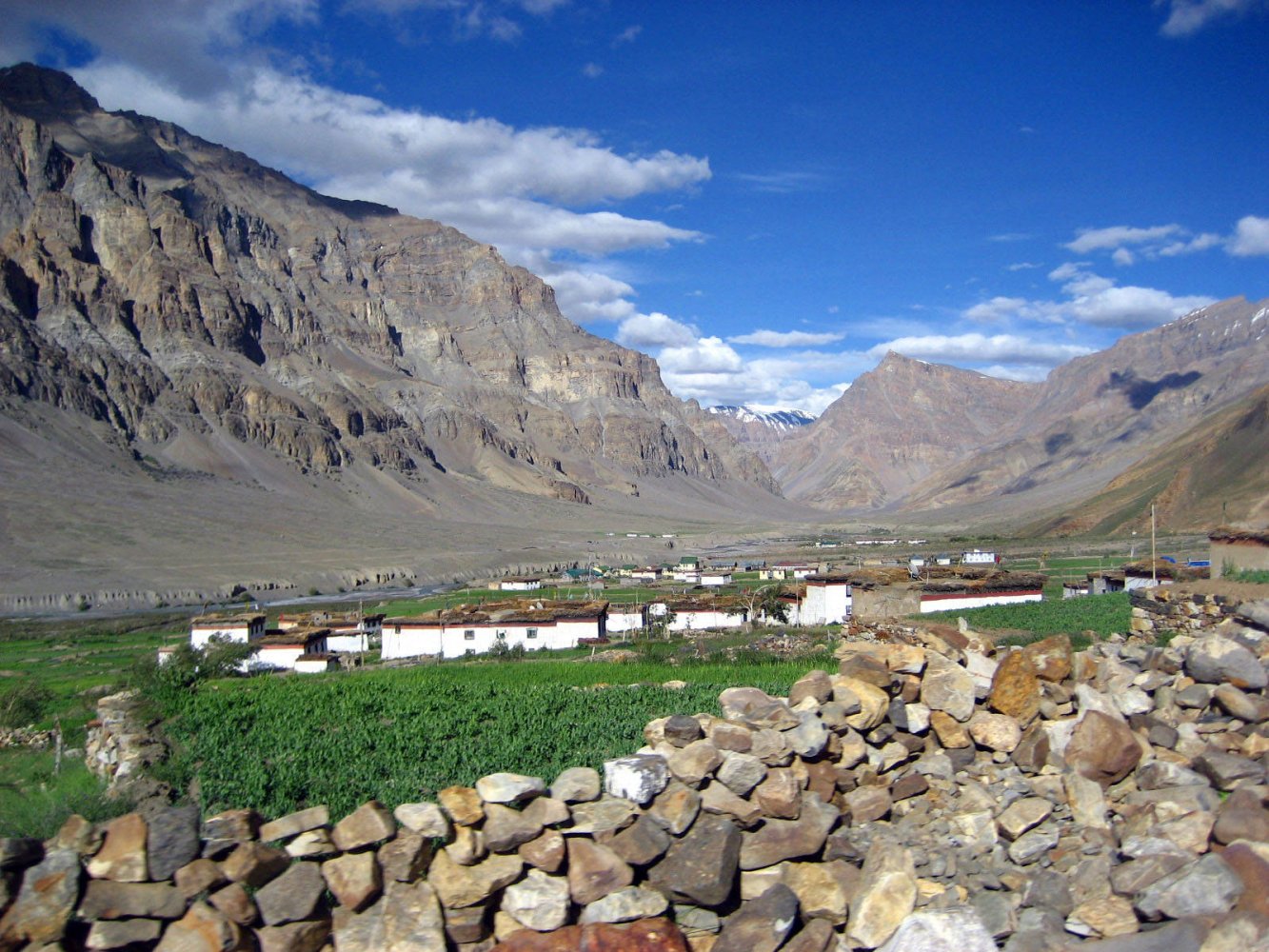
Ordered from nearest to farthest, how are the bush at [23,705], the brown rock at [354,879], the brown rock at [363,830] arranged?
the brown rock at [354,879]
the brown rock at [363,830]
the bush at [23,705]

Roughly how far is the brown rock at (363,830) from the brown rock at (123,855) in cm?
162

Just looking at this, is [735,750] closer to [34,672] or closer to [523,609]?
[523,609]

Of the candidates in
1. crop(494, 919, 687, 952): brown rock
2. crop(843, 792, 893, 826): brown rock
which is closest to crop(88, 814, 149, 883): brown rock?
crop(494, 919, 687, 952): brown rock

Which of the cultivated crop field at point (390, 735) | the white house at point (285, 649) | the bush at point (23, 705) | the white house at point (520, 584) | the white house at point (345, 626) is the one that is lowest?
the white house at point (520, 584)

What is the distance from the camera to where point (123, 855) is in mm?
8383

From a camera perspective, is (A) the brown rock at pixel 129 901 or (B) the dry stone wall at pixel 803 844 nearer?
(A) the brown rock at pixel 129 901

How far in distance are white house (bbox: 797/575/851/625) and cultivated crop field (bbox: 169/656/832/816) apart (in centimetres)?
2992

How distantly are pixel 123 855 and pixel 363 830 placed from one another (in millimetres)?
2011

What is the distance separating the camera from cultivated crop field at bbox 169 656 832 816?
34.4 feet

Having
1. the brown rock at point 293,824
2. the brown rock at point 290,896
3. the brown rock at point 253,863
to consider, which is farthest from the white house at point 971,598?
the brown rock at point 253,863

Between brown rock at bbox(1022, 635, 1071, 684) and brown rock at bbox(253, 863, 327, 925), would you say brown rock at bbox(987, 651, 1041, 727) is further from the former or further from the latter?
brown rock at bbox(253, 863, 327, 925)

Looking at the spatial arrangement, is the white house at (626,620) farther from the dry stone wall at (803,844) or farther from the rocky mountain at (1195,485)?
the rocky mountain at (1195,485)

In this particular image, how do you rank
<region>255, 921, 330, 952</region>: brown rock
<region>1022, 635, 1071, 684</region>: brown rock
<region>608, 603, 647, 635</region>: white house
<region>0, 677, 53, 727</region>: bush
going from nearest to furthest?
<region>255, 921, 330, 952</region>: brown rock → <region>1022, 635, 1071, 684</region>: brown rock → <region>0, 677, 53, 727</region>: bush → <region>608, 603, 647, 635</region>: white house

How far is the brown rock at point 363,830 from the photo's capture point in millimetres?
9008
